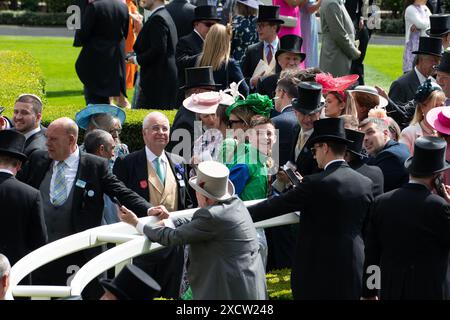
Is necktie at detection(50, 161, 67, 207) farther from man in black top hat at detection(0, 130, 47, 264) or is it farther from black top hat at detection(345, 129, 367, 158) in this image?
black top hat at detection(345, 129, 367, 158)

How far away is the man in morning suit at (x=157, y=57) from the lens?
1400 centimetres

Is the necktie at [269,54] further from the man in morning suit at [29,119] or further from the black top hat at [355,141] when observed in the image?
the black top hat at [355,141]

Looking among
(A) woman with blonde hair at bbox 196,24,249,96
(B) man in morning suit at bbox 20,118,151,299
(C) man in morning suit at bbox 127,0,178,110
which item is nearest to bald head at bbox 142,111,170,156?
(B) man in morning suit at bbox 20,118,151,299

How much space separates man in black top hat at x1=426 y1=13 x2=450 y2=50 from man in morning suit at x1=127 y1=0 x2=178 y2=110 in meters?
3.24

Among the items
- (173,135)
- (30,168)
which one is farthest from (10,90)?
(30,168)

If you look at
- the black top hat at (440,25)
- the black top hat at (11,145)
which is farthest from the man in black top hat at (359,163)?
the black top hat at (440,25)

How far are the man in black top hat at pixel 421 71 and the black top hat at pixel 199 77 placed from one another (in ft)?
6.83

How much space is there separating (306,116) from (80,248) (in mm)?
2620

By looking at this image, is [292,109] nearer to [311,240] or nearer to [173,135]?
[173,135]

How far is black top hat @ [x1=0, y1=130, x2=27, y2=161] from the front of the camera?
853 centimetres

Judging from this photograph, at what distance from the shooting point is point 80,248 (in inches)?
284

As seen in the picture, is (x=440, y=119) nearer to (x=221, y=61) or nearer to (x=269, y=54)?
(x=221, y=61)

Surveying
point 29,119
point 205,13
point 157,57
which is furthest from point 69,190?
point 157,57
